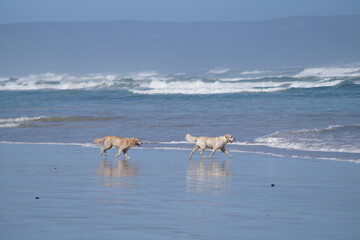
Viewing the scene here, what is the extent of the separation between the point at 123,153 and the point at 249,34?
124777mm

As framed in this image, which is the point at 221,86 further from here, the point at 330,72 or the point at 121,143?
the point at 121,143

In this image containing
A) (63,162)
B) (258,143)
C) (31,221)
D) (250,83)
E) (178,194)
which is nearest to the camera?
(31,221)

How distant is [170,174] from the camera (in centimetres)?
1107

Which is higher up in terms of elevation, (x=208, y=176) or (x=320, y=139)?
(x=320, y=139)

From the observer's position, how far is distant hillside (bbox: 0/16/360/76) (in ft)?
379

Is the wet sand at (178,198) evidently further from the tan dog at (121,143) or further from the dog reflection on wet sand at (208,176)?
the tan dog at (121,143)

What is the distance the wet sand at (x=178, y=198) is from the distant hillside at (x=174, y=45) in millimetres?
93489

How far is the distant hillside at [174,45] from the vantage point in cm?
11556

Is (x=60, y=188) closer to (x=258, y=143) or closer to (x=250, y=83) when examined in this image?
(x=258, y=143)

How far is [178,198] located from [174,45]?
127 meters

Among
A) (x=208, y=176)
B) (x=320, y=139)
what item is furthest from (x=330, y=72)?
(x=208, y=176)

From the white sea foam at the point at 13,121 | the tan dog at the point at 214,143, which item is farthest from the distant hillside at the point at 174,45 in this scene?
the tan dog at the point at 214,143

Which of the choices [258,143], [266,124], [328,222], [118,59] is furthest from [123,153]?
[118,59]

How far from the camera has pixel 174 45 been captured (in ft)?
442
